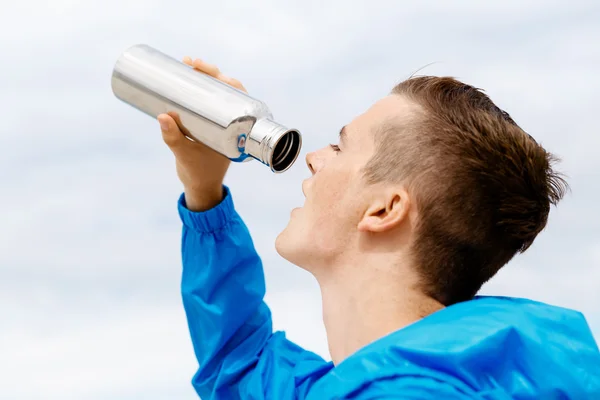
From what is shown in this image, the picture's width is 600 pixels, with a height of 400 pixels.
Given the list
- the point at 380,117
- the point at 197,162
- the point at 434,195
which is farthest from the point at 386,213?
the point at 197,162

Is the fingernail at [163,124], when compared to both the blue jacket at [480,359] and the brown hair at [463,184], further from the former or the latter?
the blue jacket at [480,359]

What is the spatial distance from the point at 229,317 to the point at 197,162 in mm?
447

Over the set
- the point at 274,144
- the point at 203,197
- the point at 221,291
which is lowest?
the point at 221,291

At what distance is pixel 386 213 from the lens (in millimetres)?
1841

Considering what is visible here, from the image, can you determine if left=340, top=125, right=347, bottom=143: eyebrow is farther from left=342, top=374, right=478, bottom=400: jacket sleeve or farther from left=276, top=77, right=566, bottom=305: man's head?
left=342, top=374, right=478, bottom=400: jacket sleeve

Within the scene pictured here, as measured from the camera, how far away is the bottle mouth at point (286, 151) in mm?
1948

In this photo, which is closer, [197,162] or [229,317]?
[197,162]

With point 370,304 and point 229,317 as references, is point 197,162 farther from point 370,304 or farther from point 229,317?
point 370,304

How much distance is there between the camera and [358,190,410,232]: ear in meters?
1.81

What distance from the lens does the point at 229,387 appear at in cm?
231

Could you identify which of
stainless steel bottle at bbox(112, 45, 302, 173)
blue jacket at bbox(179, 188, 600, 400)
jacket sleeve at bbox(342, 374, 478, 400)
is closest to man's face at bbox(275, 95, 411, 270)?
stainless steel bottle at bbox(112, 45, 302, 173)

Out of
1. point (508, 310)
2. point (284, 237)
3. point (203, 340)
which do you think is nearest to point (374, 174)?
point (284, 237)

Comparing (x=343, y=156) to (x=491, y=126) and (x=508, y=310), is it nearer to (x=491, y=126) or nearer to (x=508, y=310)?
(x=491, y=126)

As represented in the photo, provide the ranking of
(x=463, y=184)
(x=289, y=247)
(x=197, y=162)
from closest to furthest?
1. (x=463, y=184)
2. (x=289, y=247)
3. (x=197, y=162)
